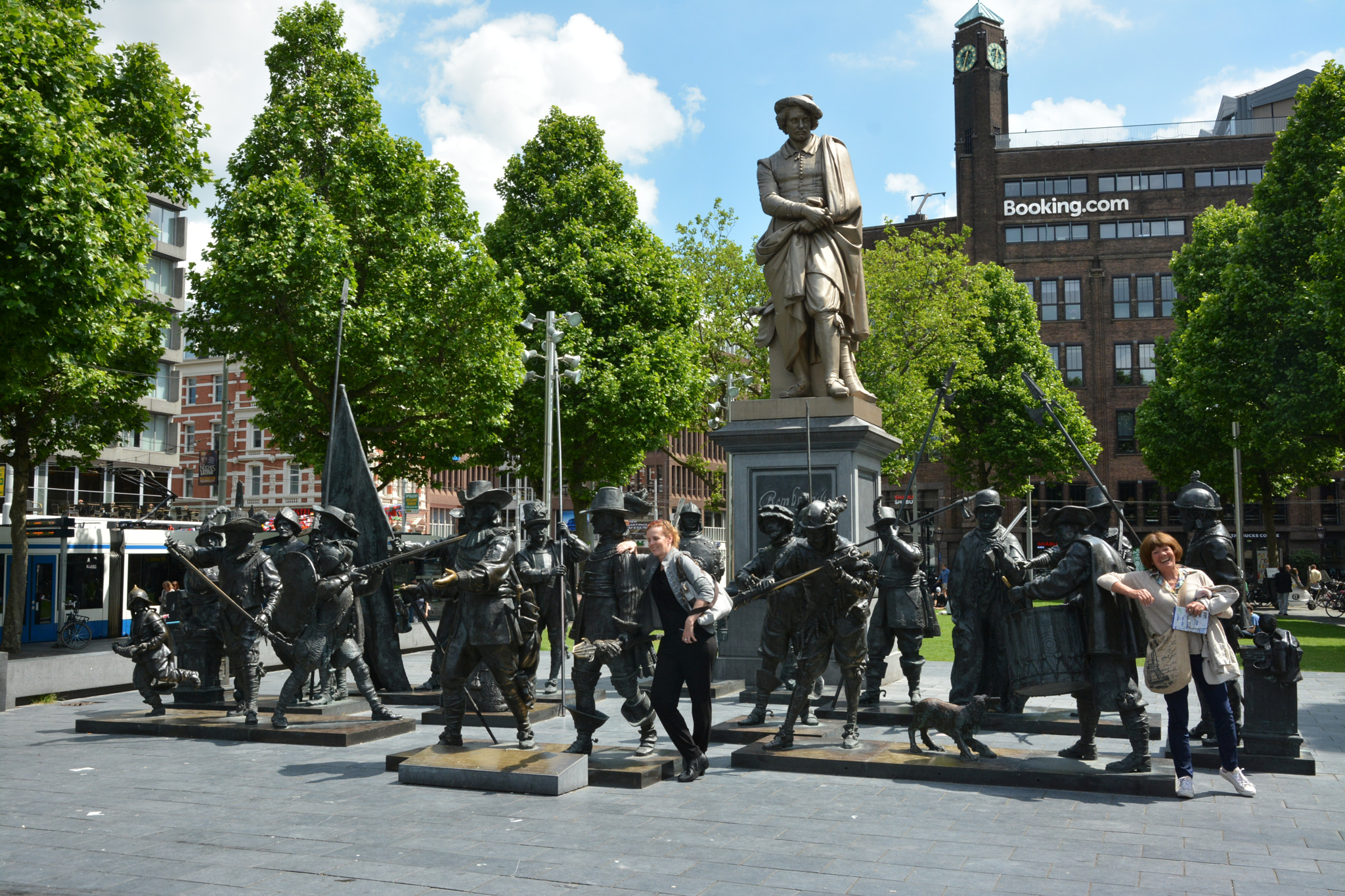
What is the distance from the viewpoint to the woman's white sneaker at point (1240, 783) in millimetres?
7570

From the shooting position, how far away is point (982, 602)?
1002 cm

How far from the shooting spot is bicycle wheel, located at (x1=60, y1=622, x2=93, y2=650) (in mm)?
24000

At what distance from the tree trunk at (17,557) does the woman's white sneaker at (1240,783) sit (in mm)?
19575

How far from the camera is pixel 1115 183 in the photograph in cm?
6312

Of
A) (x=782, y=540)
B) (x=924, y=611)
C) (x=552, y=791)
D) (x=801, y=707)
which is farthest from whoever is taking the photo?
(x=924, y=611)

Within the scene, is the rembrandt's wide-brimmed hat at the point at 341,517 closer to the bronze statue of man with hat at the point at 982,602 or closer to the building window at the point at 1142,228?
the bronze statue of man with hat at the point at 982,602

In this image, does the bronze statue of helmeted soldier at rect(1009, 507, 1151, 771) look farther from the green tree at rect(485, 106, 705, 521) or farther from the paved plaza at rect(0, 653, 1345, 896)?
the green tree at rect(485, 106, 705, 521)

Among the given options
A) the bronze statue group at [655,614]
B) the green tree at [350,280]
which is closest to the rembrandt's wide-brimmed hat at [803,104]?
the bronze statue group at [655,614]

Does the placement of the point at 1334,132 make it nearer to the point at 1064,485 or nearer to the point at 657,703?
the point at 657,703

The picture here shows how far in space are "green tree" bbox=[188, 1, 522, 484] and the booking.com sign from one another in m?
45.4

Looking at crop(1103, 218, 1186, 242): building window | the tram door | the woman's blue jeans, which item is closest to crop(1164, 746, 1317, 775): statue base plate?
the woman's blue jeans

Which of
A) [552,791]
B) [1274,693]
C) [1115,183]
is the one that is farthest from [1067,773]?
[1115,183]

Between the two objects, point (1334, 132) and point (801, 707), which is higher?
point (1334, 132)

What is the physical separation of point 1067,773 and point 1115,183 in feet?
205
